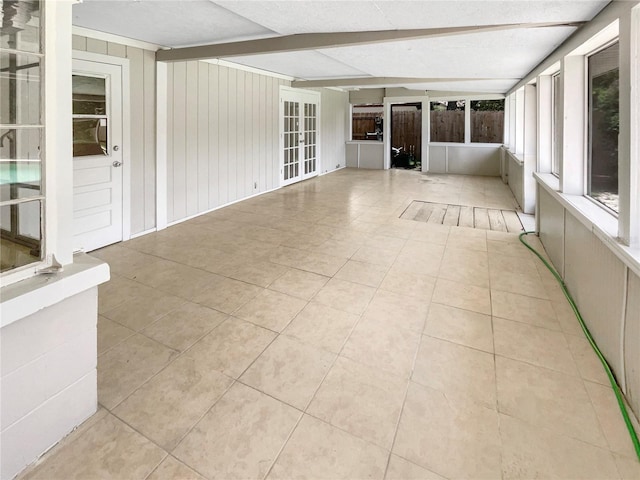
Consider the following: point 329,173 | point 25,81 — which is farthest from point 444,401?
point 329,173

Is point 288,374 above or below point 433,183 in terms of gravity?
below

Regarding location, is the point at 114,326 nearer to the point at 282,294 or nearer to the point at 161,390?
the point at 161,390

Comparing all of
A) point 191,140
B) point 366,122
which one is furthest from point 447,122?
point 191,140

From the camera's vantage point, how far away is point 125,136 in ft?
13.5

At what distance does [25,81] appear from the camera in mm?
1404

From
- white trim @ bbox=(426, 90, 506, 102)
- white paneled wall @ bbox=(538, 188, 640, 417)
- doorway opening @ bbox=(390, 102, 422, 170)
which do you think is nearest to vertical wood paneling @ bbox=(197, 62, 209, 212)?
white paneled wall @ bbox=(538, 188, 640, 417)

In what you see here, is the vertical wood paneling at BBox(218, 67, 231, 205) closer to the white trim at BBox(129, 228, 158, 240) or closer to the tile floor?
the white trim at BBox(129, 228, 158, 240)

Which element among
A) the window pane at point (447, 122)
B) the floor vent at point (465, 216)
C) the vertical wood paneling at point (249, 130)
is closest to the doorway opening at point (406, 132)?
the window pane at point (447, 122)

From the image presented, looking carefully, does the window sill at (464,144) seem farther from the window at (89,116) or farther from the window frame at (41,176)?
the window frame at (41,176)

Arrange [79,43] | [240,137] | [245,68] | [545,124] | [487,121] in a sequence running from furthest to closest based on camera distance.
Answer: [487,121]
[240,137]
[245,68]
[545,124]
[79,43]

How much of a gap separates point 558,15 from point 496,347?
89.7 inches

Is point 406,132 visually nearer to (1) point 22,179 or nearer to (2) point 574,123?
(2) point 574,123

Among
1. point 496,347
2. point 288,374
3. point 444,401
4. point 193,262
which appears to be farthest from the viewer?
point 193,262

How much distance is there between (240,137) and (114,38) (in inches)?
98.3
